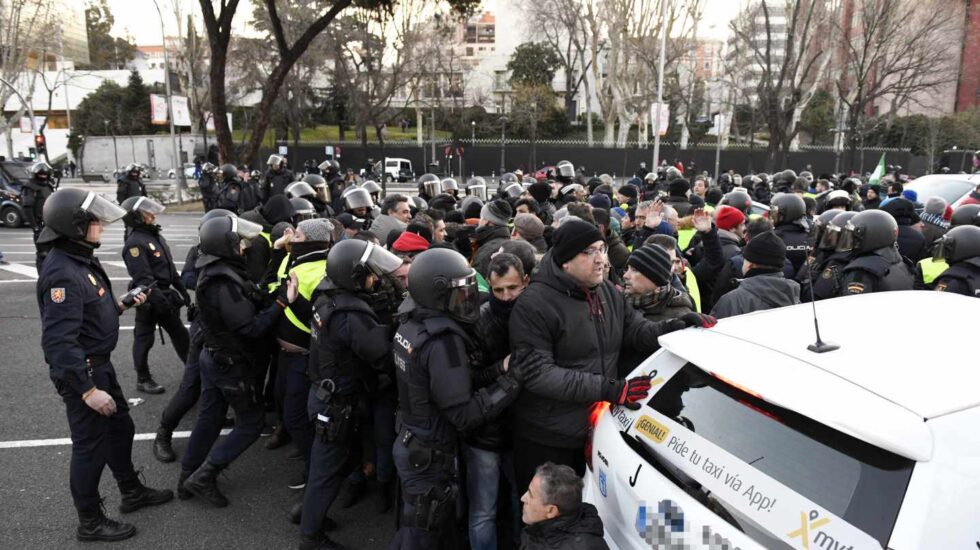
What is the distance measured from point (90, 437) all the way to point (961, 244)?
594 centimetres

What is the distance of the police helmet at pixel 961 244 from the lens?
14.6 feet

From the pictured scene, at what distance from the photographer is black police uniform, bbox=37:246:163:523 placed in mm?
3494

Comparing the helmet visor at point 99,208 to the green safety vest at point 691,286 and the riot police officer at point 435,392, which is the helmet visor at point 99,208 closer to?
the riot police officer at point 435,392

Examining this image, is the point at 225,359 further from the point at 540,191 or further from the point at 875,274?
the point at 540,191

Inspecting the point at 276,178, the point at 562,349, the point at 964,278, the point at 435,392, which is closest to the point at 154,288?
the point at 435,392

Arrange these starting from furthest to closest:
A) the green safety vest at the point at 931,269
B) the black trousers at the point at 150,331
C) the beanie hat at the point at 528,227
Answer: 1. the black trousers at the point at 150,331
2. the green safety vest at the point at 931,269
3. the beanie hat at the point at 528,227

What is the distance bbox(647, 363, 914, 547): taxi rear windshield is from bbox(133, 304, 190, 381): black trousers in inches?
200

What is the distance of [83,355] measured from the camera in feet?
11.6

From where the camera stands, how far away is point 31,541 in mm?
3736

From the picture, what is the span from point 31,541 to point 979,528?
4.63 meters

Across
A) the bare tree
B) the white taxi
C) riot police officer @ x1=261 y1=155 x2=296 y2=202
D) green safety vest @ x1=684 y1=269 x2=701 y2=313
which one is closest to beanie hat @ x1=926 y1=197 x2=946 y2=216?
green safety vest @ x1=684 y1=269 x2=701 y2=313

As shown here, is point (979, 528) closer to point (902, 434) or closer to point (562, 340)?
point (902, 434)

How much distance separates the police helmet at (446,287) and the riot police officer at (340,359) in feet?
1.80

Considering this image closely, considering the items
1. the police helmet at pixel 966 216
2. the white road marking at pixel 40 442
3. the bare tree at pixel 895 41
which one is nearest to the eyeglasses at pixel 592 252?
the white road marking at pixel 40 442
